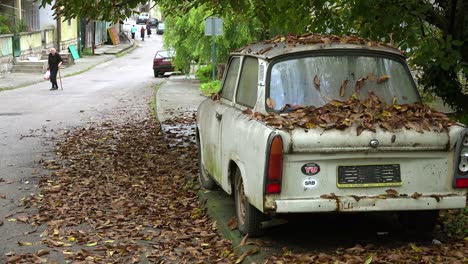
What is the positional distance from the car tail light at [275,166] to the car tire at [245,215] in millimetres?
612

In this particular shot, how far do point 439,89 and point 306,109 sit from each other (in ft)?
18.3

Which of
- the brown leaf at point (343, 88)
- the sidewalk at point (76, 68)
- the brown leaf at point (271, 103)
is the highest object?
the brown leaf at point (343, 88)

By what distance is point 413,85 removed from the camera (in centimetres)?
640

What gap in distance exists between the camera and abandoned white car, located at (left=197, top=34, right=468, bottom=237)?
5.46 m

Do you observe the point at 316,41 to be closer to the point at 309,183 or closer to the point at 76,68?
the point at 309,183

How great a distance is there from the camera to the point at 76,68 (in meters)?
46.4

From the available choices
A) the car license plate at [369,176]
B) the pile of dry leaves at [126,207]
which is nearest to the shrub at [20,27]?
the pile of dry leaves at [126,207]

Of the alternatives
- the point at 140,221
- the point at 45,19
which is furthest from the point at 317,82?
the point at 45,19

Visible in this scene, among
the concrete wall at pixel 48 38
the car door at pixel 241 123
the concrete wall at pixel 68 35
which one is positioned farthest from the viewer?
the concrete wall at pixel 68 35

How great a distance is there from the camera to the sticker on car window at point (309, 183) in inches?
216

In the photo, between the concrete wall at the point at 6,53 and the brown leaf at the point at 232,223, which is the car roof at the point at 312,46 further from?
the concrete wall at the point at 6,53

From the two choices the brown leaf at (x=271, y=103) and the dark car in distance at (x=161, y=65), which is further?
the dark car in distance at (x=161, y=65)

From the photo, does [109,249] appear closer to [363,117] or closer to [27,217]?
[27,217]

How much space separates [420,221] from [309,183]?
1306 millimetres
